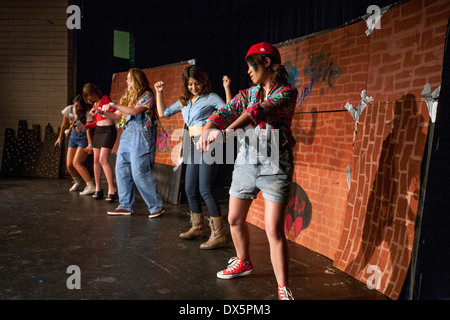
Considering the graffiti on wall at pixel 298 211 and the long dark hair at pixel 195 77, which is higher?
the long dark hair at pixel 195 77

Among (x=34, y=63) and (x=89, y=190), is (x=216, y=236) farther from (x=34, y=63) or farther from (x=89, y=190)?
(x=34, y=63)

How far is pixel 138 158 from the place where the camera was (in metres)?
4.19

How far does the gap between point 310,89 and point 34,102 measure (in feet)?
21.2

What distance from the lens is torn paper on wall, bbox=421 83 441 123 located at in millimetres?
2168

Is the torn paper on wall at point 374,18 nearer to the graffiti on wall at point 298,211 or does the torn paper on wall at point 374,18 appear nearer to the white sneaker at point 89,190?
the graffiti on wall at point 298,211

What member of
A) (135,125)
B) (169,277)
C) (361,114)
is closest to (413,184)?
(361,114)

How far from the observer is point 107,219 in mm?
4234

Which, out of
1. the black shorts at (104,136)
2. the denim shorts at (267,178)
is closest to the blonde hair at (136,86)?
the black shorts at (104,136)

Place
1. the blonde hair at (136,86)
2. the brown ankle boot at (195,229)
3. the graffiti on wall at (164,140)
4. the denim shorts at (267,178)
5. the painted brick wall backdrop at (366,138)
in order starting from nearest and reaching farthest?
the denim shorts at (267,178) → the painted brick wall backdrop at (366,138) → the brown ankle boot at (195,229) → the blonde hair at (136,86) → the graffiti on wall at (164,140)

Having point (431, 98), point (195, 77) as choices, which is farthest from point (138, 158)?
point (431, 98)

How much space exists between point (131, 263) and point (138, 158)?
1547mm

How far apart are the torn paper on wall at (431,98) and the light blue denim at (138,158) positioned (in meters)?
2.84

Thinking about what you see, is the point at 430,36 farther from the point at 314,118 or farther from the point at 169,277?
the point at 169,277

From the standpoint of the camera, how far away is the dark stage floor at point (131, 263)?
2.38 meters
